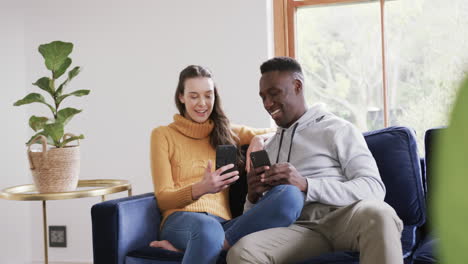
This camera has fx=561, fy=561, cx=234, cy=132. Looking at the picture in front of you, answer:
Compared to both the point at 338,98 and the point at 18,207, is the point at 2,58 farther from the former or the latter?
the point at 338,98

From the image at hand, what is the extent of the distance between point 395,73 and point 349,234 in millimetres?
1551

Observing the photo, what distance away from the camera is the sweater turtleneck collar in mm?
2297

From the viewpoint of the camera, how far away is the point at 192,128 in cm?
230

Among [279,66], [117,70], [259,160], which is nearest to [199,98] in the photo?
[279,66]

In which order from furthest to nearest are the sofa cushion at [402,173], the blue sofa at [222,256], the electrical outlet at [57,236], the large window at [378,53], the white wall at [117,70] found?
the electrical outlet at [57,236]
the white wall at [117,70]
the large window at [378,53]
the sofa cushion at [402,173]
the blue sofa at [222,256]

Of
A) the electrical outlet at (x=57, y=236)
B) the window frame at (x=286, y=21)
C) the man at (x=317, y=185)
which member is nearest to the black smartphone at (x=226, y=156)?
the man at (x=317, y=185)

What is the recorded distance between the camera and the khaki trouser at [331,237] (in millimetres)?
1503

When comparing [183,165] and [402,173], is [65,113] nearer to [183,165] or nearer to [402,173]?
[183,165]

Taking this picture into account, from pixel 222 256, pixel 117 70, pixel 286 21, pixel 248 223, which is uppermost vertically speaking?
pixel 286 21

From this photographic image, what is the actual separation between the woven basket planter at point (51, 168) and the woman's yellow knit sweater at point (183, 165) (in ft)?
1.43

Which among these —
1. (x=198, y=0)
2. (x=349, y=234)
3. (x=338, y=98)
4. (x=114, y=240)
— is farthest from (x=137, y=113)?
(x=349, y=234)

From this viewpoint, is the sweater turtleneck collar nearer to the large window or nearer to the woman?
the woman

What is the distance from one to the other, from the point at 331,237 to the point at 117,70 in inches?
78.1

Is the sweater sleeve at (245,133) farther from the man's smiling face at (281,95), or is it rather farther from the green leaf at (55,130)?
the green leaf at (55,130)
